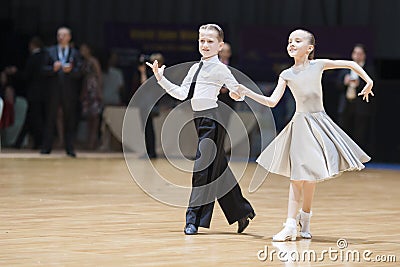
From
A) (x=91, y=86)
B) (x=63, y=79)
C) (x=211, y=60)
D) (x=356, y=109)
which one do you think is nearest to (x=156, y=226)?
(x=211, y=60)

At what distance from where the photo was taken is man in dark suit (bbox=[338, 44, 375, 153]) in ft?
44.2

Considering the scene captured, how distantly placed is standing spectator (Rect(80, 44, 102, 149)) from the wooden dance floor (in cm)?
463

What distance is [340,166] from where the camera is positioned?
6137 millimetres

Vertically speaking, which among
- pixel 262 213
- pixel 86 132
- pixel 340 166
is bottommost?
pixel 86 132

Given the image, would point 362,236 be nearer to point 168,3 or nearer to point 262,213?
point 262,213

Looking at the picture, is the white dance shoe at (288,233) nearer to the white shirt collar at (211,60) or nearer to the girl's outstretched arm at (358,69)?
the girl's outstretched arm at (358,69)

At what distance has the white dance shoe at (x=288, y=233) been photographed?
6090 mm

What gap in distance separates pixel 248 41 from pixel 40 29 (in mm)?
4276

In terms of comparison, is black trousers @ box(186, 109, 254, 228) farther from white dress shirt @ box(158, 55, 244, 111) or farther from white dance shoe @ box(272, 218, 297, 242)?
white dance shoe @ box(272, 218, 297, 242)

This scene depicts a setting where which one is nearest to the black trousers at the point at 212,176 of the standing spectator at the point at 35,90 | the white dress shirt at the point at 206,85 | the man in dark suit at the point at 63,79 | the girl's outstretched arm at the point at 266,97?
the white dress shirt at the point at 206,85

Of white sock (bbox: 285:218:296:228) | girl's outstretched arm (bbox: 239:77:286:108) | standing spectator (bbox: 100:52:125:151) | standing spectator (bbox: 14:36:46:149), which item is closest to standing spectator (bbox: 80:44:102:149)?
standing spectator (bbox: 100:52:125:151)

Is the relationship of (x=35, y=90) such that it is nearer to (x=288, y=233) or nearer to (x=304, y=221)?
(x=304, y=221)

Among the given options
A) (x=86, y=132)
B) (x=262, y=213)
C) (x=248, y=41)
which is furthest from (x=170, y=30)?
(x=262, y=213)

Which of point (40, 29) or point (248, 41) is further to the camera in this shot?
point (40, 29)
